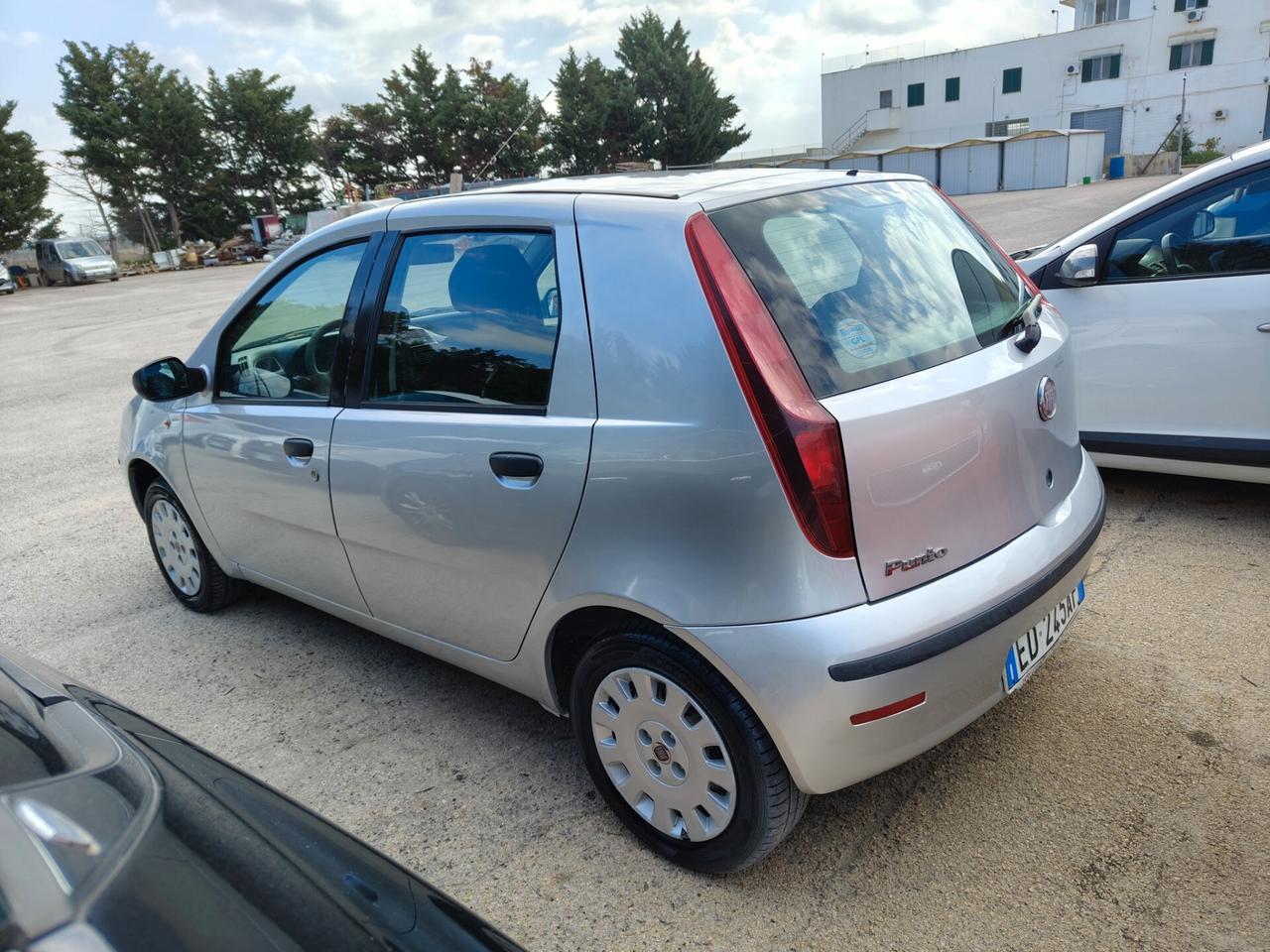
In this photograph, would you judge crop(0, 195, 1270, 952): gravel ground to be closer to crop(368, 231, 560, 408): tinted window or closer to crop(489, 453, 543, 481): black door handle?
crop(489, 453, 543, 481): black door handle

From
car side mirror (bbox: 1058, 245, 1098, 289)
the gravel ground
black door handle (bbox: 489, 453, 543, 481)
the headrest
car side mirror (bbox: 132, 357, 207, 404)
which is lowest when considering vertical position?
the gravel ground

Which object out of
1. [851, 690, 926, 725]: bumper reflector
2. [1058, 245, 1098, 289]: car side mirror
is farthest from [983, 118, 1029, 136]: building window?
[851, 690, 926, 725]: bumper reflector

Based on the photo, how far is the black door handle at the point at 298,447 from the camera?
9.89 feet

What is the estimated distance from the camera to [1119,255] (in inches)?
165

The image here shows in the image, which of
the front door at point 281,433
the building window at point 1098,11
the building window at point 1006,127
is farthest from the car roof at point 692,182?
the building window at point 1098,11

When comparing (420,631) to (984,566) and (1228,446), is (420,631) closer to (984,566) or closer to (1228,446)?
(984,566)

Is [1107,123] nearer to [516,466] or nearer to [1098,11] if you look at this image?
[1098,11]

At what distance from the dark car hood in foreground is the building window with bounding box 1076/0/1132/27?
6492 cm

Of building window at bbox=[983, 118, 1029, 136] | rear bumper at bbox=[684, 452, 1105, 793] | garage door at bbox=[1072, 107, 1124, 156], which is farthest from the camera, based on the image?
building window at bbox=[983, 118, 1029, 136]

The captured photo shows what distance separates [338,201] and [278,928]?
185 ft

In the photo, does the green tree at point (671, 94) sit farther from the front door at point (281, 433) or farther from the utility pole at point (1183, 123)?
the front door at point (281, 433)

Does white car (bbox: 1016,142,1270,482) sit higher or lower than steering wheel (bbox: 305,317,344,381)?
lower

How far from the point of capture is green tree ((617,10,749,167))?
5759cm

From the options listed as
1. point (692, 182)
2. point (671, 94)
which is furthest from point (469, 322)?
point (671, 94)
